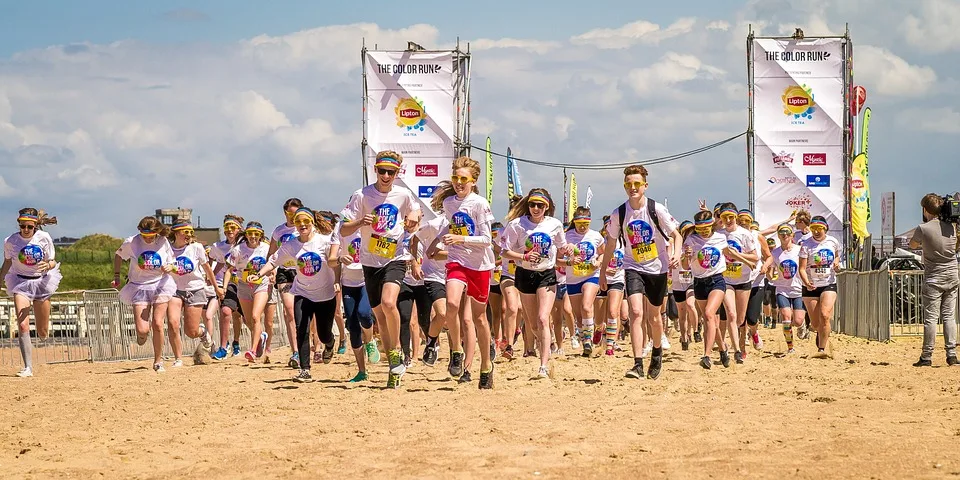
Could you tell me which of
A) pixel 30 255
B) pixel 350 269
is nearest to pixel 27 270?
pixel 30 255

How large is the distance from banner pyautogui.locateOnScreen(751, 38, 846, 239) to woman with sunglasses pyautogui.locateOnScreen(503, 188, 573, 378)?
16.1m

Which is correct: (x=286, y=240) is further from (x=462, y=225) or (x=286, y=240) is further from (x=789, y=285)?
(x=789, y=285)

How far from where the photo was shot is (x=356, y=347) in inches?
477

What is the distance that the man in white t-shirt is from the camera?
1110 centimetres

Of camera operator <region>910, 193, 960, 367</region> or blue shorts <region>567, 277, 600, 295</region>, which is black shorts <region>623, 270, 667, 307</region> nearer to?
camera operator <region>910, 193, 960, 367</region>

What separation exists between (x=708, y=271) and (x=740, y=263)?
0.99 meters

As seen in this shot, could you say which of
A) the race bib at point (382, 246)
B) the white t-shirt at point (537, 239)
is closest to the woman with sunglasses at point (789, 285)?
the white t-shirt at point (537, 239)

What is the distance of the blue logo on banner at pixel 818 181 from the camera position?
2797 cm

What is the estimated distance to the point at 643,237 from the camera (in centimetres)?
1206

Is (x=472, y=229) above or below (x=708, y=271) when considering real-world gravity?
above

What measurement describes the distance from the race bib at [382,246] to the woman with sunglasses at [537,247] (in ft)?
4.91

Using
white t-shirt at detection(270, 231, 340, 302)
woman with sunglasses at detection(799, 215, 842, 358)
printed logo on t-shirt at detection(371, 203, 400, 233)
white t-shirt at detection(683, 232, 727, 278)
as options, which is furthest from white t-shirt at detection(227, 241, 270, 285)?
woman with sunglasses at detection(799, 215, 842, 358)

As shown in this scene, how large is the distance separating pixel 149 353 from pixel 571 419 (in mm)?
12956

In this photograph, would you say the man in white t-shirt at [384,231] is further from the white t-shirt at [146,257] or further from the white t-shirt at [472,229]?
the white t-shirt at [146,257]
